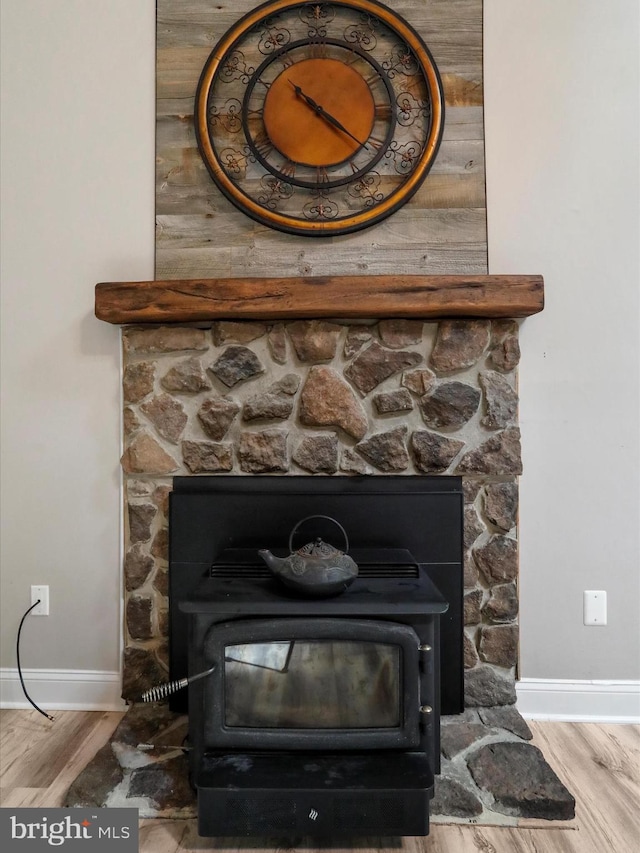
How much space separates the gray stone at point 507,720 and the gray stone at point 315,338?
4.33 feet

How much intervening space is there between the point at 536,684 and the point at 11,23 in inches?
120

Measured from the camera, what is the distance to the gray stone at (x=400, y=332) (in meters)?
1.97

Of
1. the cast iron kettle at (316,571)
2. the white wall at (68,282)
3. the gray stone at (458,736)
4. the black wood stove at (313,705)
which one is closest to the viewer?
the black wood stove at (313,705)

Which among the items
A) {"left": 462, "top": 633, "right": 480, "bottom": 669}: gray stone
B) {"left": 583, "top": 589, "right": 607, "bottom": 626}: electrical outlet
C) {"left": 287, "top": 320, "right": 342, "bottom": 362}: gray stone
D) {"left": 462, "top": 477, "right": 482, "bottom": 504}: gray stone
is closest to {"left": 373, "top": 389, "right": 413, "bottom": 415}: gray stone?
{"left": 287, "top": 320, "right": 342, "bottom": 362}: gray stone

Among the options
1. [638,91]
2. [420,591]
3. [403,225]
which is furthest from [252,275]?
[638,91]

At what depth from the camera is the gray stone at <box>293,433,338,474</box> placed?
198cm

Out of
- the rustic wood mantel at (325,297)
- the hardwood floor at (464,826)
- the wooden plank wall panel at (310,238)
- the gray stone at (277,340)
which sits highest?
the wooden plank wall panel at (310,238)

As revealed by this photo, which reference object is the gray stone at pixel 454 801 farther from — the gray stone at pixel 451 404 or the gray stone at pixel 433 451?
the gray stone at pixel 451 404

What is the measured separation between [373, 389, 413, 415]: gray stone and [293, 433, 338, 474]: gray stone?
0.20 m

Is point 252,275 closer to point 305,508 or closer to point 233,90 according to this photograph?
point 233,90

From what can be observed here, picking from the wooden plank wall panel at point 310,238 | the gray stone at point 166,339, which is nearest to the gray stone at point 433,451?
the wooden plank wall panel at point 310,238

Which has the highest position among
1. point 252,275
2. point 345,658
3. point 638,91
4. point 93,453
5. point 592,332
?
point 638,91

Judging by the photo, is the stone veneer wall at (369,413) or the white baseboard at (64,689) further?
the white baseboard at (64,689)

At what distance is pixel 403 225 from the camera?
2.03 metres
